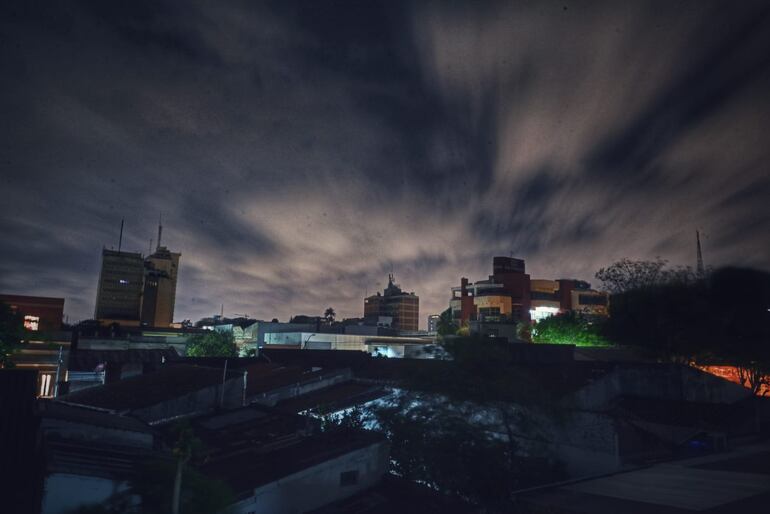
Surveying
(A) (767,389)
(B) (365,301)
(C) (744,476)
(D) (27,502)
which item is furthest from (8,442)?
(B) (365,301)

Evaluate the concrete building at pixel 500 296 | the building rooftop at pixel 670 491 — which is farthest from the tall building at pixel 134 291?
the building rooftop at pixel 670 491

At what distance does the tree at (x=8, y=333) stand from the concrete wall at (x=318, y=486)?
2116 centimetres

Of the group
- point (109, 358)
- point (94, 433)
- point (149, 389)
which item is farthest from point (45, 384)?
point (94, 433)

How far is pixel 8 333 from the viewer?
2717 centimetres

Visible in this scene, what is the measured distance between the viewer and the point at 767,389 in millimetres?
41625

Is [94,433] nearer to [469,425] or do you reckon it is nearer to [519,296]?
[469,425]

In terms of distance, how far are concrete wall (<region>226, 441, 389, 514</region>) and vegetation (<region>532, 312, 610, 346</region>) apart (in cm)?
4589

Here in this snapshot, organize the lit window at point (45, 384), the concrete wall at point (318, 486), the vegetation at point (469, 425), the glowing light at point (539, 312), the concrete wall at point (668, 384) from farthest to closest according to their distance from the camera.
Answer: the glowing light at point (539, 312)
the lit window at point (45, 384)
the concrete wall at point (668, 384)
the vegetation at point (469, 425)
the concrete wall at point (318, 486)

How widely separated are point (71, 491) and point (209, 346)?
5071 cm

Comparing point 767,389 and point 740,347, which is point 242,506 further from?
point 767,389

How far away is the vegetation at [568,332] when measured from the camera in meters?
60.6

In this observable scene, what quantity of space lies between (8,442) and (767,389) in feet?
176

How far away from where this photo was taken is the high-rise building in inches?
5778

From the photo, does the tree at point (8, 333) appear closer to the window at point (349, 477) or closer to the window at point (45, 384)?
the window at point (45, 384)
